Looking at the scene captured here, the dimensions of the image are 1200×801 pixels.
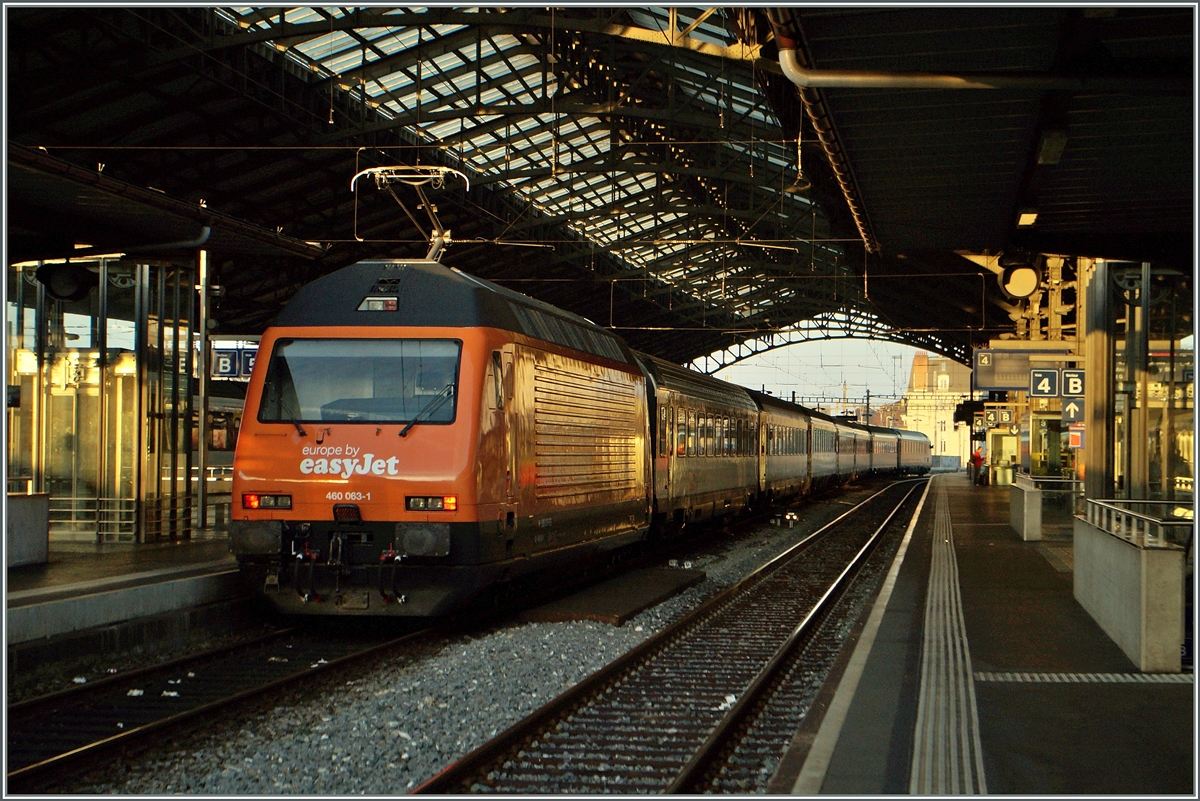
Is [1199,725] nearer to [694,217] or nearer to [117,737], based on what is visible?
[117,737]

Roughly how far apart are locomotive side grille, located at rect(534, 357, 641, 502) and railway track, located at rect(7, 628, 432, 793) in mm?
2444

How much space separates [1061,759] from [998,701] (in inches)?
58.7

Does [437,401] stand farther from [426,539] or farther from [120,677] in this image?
[120,677]

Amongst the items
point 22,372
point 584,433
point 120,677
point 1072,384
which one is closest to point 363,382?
point 120,677

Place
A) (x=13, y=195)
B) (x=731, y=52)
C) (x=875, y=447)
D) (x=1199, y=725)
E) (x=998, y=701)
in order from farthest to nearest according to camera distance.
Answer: (x=875, y=447)
(x=731, y=52)
(x=13, y=195)
(x=998, y=701)
(x=1199, y=725)

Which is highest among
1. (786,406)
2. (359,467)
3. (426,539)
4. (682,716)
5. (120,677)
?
(786,406)

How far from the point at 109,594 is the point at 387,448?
2.88m

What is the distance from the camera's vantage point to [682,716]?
8.02 m

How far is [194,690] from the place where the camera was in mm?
8609

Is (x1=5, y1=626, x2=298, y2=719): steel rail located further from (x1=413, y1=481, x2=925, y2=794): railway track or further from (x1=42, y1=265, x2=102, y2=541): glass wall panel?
(x1=42, y1=265, x2=102, y2=541): glass wall panel

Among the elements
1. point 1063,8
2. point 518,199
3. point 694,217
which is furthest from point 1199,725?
point 694,217

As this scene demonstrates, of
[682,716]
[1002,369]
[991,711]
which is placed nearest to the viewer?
[991,711]

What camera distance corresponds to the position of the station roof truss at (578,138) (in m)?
9.23

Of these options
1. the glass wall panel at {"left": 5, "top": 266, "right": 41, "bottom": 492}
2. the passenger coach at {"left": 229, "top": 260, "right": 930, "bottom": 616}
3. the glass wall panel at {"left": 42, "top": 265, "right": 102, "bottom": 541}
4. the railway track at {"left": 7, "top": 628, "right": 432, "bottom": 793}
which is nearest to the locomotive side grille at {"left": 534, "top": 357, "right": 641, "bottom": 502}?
the passenger coach at {"left": 229, "top": 260, "right": 930, "bottom": 616}
